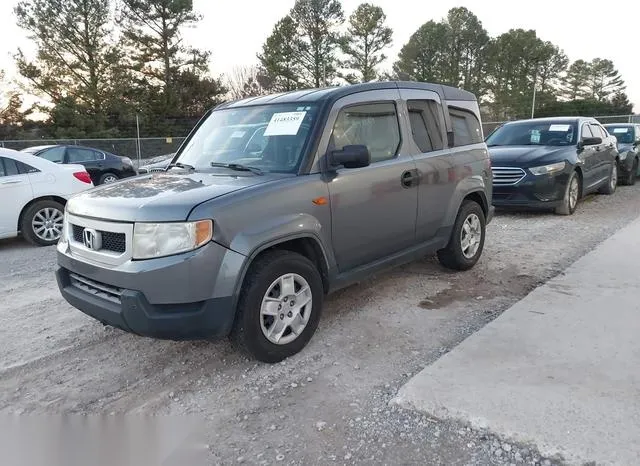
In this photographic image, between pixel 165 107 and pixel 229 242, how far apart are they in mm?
37340

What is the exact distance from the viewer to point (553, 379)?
3148 mm

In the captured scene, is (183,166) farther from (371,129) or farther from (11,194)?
(11,194)

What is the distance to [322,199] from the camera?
3.75m

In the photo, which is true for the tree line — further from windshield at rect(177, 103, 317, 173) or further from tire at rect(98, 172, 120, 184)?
windshield at rect(177, 103, 317, 173)

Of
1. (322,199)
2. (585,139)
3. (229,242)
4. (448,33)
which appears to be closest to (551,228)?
(585,139)

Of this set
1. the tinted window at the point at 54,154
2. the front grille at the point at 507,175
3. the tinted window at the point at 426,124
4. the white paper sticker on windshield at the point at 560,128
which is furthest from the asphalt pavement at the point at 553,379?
the tinted window at the point at 54,154

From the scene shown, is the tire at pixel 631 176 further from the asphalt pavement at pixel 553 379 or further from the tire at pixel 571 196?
the asphalt pavement at pixel 553 379

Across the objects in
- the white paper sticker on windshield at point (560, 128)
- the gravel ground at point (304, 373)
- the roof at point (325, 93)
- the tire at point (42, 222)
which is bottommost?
the gravel ground at point (304, 373)

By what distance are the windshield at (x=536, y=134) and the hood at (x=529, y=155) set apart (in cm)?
32

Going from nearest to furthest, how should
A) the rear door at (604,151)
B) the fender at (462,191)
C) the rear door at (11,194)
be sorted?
1. the fender at (462,191)
2. the rear door at (11,194)
3. the rear door at (604,151)

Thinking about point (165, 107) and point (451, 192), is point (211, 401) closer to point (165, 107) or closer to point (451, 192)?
point (451, 192)

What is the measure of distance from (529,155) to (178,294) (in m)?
7.34

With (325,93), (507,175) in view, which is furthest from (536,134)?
(325,93)

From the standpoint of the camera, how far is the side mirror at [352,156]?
3.71m
